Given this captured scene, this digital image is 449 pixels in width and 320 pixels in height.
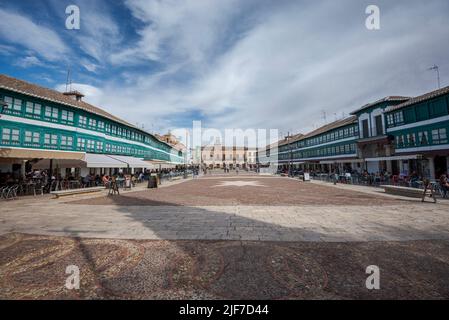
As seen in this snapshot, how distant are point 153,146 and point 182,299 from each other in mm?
45551

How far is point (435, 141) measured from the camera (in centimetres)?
1973

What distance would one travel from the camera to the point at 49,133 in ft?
63.6

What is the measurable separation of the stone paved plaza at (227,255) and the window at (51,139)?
50.7 feet

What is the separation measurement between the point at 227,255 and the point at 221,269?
598mm

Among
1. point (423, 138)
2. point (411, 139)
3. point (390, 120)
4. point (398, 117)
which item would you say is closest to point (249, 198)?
point (423, 138)

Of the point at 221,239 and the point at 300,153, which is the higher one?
the point at 300,153

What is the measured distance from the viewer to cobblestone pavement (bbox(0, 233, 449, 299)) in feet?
9.37

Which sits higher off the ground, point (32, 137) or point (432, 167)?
point (32, 137)

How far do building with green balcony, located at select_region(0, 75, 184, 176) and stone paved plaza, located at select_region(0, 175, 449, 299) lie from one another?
9831 millimetres

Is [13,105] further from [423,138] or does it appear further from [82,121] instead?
[423,138]

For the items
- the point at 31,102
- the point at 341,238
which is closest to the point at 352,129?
Result: the point at 341,238

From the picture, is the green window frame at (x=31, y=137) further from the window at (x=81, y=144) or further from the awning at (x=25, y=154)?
the awning at (x=25, y=154)

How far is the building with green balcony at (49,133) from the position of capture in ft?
50.9

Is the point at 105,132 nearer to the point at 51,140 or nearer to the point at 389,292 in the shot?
the point at 51,140
